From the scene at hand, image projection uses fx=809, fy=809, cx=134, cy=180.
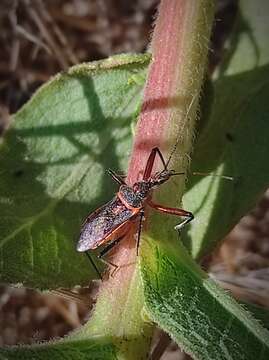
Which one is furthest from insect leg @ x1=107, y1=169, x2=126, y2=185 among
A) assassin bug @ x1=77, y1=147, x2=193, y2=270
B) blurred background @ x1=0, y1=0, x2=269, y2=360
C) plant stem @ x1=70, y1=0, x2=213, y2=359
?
blurred background @ x1=0, y1=0, x2=269, y2=360

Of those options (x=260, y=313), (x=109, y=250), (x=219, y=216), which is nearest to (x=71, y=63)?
(x=219, y=216)

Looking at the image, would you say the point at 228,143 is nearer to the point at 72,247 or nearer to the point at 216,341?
the point at 72,247

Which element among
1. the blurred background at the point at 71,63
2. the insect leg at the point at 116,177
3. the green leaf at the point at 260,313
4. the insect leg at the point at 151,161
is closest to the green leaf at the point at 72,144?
the insect leg at the point at 116,177

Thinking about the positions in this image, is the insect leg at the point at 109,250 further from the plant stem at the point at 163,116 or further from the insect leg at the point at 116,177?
the insect leg at the point at 116,177

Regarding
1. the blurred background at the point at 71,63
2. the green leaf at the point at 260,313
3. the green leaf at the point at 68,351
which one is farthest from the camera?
the blurred background at the point at 71,63

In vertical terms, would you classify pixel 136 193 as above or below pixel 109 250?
above

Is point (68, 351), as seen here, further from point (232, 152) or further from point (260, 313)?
point (232, 152)

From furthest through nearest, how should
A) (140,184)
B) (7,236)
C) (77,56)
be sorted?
1. (77,56)
2. (7,236)
3. (140,184)

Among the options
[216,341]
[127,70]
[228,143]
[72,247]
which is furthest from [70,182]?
[216,341]
